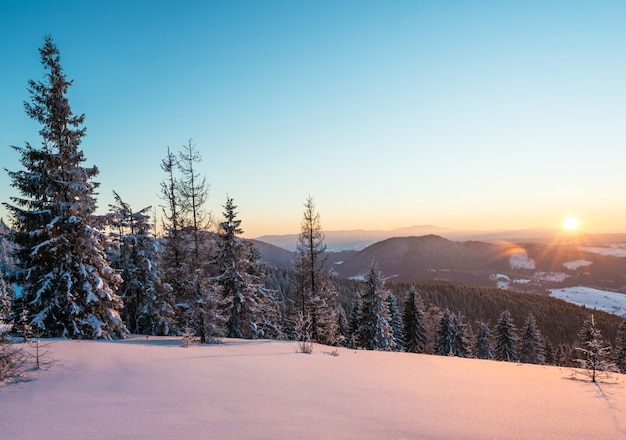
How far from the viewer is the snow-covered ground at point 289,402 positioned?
11.7 ft

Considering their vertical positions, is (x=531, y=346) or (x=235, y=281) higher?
(x=235, y=281)

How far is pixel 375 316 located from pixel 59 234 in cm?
2598

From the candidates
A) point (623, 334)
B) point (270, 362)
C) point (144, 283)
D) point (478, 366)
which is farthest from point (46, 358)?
point (623, 334)

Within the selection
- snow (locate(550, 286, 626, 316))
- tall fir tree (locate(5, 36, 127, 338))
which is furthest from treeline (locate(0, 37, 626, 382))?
snow (locate(550, 286, 626, 316))

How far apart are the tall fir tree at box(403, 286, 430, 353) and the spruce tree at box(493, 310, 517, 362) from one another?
9818mm

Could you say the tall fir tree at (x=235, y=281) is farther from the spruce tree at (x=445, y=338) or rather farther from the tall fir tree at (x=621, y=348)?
the tall fir tree at (x=621, y=348)

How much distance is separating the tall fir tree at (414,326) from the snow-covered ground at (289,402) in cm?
3481

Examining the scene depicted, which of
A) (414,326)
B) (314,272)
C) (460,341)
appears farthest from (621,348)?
(314,272)

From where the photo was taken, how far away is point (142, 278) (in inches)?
923

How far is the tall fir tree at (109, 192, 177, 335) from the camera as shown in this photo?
2289cm

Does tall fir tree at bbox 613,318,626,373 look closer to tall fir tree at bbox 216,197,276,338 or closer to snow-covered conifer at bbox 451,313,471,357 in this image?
snow-covered conifer at bbox 451,313,471,357

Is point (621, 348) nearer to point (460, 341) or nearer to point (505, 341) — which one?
point (505, 341)

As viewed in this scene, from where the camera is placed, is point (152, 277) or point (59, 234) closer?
point (59, 234)

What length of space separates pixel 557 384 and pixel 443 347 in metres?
38.7
